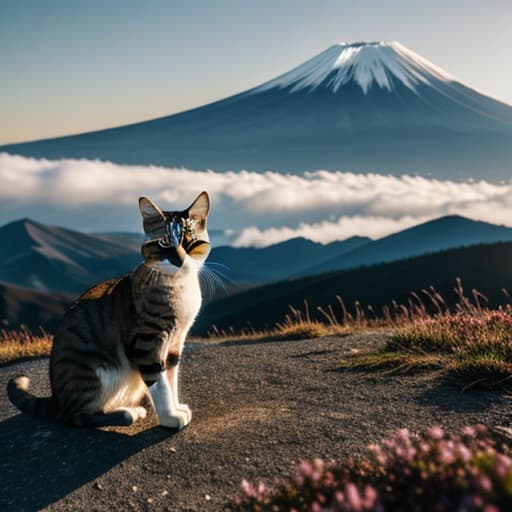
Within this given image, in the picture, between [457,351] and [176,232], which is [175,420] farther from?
[457,351]

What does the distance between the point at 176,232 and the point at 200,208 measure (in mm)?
448

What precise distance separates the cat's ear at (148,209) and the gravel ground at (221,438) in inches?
85.5

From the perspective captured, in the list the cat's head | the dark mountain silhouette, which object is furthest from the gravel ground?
the dark mountain silhouette

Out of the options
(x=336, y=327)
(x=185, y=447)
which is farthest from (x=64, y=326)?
(x=336, y=327)

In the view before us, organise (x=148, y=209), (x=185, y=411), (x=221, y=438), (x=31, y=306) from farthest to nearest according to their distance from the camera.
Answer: (x=31, y=306), (x=185, y=411), (x=221, y=438), (x=148, y=209)

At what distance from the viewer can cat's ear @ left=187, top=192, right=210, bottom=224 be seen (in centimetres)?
523

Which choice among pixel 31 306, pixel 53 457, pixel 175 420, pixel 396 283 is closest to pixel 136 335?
pixel 175 420

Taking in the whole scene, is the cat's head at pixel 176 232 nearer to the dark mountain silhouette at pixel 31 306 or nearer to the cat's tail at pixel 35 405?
the cat's tail at pixel 35 405

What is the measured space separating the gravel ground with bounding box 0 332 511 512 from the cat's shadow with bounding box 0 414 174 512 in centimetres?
1

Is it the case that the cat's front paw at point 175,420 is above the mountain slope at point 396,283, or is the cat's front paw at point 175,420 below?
above

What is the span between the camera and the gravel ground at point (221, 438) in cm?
477

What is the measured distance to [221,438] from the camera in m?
5.44

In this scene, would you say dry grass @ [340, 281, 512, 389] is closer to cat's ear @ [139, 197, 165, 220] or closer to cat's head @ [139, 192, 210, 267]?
cat's head @ [139, 192, 210, 267]

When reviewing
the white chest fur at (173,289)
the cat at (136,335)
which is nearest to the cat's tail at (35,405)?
the cat at (136,335)
